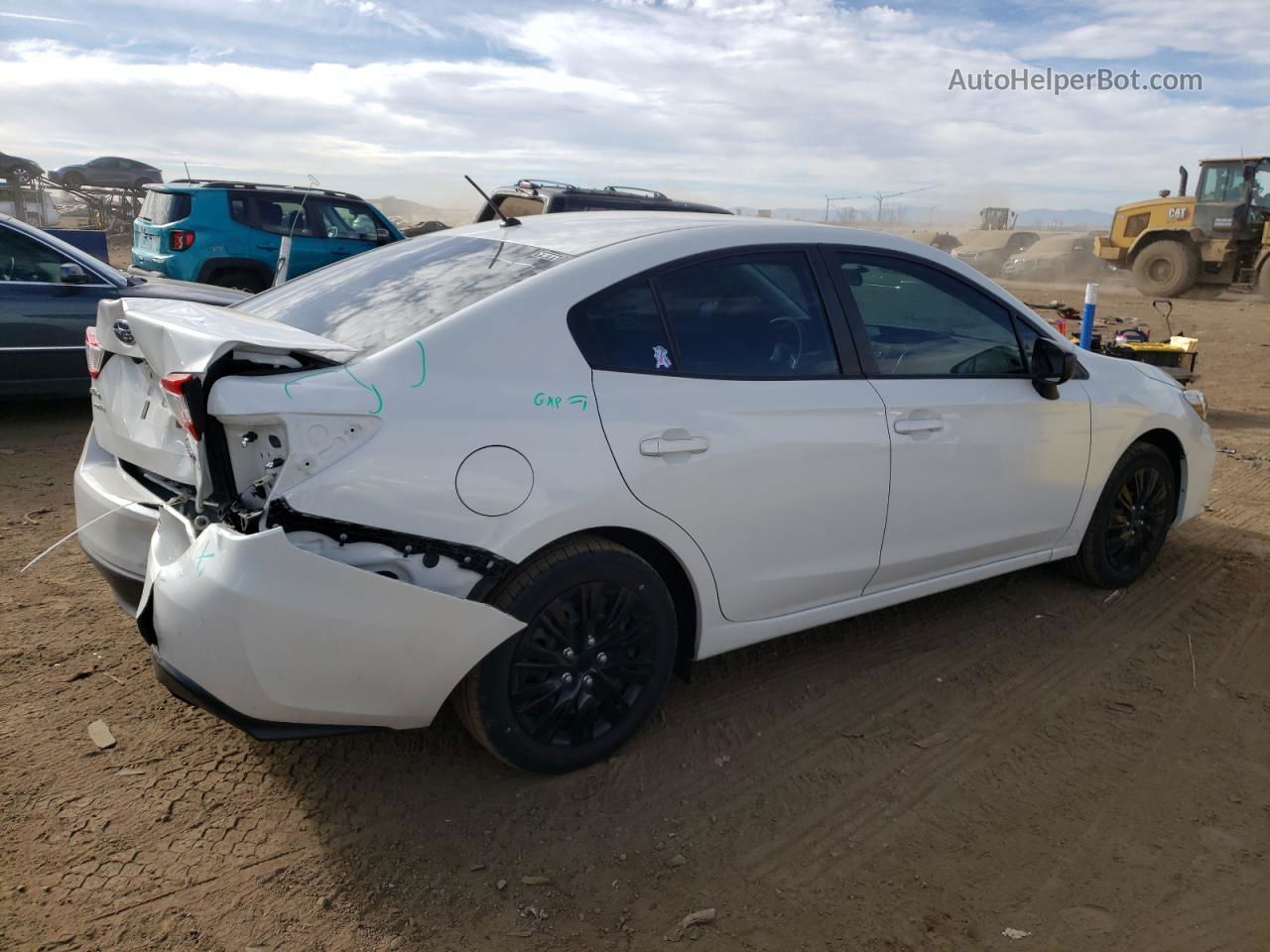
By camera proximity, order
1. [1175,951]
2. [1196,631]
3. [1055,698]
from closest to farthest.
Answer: [1175,951] → [1055,698] → [1196,631]

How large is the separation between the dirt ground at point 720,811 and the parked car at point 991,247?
2910cm

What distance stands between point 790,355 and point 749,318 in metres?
0.19

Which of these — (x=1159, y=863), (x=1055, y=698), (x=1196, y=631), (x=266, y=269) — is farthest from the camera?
(x=266, y=269)

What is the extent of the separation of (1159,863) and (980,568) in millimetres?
1441

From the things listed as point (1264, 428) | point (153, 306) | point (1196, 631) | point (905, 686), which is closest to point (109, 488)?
point (153, 306)

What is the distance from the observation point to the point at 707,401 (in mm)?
3057

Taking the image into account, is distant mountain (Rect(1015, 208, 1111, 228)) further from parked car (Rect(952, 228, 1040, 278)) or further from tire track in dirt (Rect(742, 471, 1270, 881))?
tire track in dirt (Rect(742, 471, 1270, 881))

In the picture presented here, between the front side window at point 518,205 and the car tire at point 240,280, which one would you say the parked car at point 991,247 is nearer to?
the front side window at point 518,205

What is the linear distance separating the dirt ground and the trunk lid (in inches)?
37.2

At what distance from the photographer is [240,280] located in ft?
39.2

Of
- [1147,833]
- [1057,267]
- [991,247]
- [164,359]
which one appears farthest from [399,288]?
[991,247]

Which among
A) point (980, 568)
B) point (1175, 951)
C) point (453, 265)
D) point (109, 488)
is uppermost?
point (453, 265)

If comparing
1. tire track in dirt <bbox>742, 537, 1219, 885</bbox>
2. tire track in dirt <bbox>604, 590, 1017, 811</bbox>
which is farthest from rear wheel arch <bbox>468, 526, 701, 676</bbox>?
tire track in dirt <bbox>742, 537, 1219, 885</bbox>

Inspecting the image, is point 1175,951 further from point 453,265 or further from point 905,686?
point 453,265
